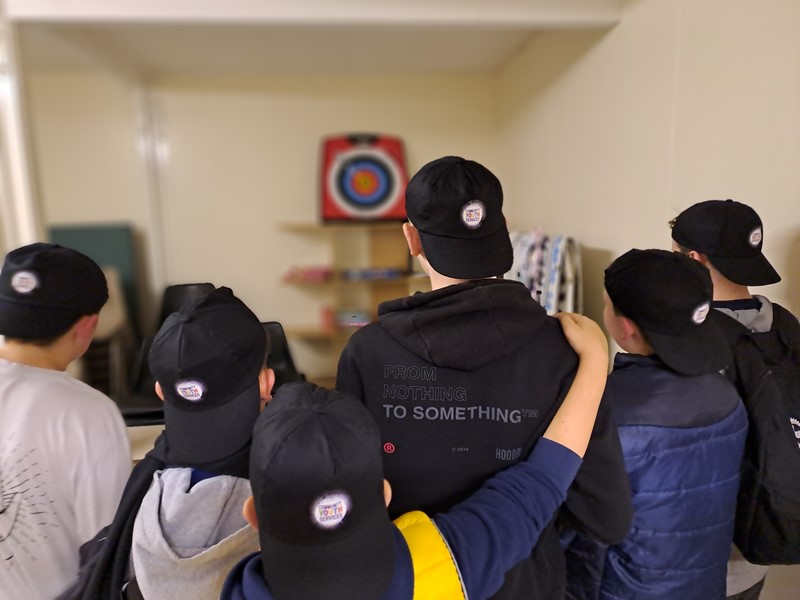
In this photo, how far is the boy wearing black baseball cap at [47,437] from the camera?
720 millimetres

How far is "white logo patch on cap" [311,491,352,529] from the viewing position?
42 centimetres

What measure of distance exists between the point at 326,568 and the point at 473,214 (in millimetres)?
420

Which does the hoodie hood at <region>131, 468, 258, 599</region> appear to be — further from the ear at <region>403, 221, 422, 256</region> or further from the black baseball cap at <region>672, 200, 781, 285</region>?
the black baseball cap at <region>672, 200, 781, 285</region>

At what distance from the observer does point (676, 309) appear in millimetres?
680

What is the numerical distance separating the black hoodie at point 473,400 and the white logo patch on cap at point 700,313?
195 millimetres

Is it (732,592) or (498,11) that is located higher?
(498,11)

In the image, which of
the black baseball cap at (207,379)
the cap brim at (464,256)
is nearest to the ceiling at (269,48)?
the cap brim at (464,256)

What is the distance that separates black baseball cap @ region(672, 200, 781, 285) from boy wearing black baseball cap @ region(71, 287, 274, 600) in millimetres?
751

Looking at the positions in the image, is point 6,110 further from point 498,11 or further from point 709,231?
point 709,231

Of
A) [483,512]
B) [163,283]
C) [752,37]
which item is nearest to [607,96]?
[752,37]

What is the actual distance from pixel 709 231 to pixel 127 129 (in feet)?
9.15

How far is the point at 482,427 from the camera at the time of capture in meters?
0.61

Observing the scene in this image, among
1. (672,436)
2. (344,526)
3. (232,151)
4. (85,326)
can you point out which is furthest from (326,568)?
(232,151)

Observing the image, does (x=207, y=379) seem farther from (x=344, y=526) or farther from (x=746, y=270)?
(x=746, y=270)
